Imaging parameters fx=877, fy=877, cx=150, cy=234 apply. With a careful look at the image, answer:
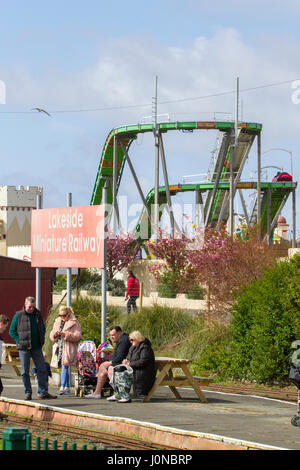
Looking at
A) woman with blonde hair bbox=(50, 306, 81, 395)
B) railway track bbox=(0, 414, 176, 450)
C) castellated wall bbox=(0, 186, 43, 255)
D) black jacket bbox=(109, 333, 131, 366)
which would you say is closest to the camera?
railway track bbox=(0, 414, 176, 450)

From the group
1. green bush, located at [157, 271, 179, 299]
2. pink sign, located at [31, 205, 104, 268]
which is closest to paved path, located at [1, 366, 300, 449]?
pink sign, located at [31, 205, 104, 268]

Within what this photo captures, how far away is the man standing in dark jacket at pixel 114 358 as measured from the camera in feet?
47.0

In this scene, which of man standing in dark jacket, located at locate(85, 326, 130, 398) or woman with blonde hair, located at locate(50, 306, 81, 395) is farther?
woman with blonde hair, located at locate(50, 306, 81, 395)

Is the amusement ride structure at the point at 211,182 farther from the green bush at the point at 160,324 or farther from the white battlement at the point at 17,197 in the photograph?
the white battlement at the point at 17,197

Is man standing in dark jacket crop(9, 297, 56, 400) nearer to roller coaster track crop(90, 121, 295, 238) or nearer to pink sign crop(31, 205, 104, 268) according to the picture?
pink sign crop(31, 205, 104, 268)

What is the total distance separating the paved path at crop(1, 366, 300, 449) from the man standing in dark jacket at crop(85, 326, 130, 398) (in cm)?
38

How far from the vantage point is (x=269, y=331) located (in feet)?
54.4

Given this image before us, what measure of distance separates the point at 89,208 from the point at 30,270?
7.01m

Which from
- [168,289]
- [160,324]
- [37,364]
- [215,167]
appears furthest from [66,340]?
[215,167]

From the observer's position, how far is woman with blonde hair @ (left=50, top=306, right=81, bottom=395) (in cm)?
1494
